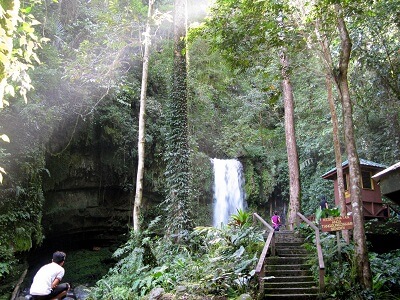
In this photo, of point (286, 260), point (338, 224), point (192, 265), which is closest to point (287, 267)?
point (286, 260)

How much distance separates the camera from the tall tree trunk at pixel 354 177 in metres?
7.61

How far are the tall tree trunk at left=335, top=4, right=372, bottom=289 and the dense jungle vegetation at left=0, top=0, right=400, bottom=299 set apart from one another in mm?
346

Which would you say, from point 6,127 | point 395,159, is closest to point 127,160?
point 6,127

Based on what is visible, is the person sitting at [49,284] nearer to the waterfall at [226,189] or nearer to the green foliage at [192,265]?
the green foliage at [192,265]

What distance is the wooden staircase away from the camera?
27.3 ft

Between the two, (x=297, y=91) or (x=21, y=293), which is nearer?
(x=21, y=293)

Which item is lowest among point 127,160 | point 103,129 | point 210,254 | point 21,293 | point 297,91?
point 21,293

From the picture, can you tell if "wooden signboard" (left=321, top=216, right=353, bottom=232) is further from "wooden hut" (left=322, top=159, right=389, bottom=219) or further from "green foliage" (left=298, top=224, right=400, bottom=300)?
"wooden hut" (left=322, top=159, right=389, bottom=219)

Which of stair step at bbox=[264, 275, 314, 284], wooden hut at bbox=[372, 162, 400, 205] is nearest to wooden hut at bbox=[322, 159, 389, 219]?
stair step at bbox=[264, 275, 314, 284]

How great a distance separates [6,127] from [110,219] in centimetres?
829

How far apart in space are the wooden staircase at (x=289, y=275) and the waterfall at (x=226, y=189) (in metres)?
Answer: 9.67

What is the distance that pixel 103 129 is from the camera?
51.3 feet

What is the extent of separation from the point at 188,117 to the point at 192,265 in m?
6.22

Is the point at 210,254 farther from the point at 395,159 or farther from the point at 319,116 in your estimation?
the point at 319,116
